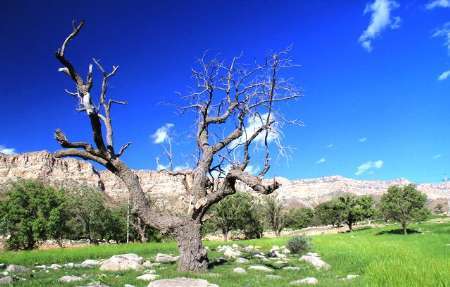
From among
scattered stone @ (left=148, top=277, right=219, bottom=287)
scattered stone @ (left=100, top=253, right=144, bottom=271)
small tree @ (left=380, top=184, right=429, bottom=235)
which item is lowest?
scattered stone @ (left=148, top=277, right=219, bottom=287)

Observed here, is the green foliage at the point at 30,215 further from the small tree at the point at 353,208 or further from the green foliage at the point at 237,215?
the small tree at the point at 353,208

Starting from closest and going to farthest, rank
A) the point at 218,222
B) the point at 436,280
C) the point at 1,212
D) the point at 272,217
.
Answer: the point at 436,280 < the point at 1,212 < the point at 218,222 < the point at 272,217

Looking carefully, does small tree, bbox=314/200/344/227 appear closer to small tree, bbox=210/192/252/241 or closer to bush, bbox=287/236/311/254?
small tree, bbox=210/192/252/241

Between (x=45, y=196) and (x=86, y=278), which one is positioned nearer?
(x=86, y=278)

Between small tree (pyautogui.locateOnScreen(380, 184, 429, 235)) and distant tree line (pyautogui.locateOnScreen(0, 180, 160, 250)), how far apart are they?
126 ft

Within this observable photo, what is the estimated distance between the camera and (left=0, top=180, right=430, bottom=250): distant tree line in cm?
6475

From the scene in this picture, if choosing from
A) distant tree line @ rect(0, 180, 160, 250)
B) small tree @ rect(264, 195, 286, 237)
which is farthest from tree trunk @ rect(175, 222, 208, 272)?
small tree @ rect(264, 195, 286, 237)

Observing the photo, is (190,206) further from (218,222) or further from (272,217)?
(272,217)

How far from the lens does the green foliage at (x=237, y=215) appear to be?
8194cm

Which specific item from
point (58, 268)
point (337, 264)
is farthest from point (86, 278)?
point (337, 264)

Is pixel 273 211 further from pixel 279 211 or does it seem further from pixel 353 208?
pixel 353 208

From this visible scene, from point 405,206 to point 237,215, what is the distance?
30.9 meters

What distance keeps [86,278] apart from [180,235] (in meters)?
4.48

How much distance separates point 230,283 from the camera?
15.3m
